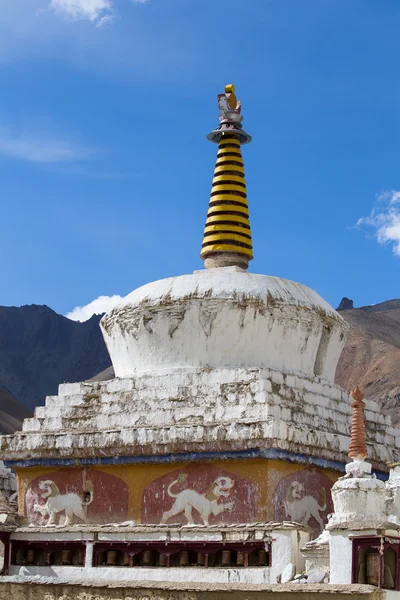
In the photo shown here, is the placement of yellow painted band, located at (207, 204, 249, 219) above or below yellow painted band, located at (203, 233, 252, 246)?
above

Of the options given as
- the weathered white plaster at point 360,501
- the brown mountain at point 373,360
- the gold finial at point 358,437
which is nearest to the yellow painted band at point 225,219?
the gold finial at point 358,437

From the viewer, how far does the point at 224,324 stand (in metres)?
16.8

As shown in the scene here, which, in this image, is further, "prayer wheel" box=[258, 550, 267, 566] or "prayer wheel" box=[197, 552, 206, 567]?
"prayer wheel" box=[197, 552, 206, 567]

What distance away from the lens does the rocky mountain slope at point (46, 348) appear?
62969 millimetres

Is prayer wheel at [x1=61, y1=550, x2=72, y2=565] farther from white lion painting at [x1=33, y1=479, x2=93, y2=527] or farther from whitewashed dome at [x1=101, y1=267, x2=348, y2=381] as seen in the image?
whitewashed dome at [x1=101, y1=267, x2=348, y2=381]

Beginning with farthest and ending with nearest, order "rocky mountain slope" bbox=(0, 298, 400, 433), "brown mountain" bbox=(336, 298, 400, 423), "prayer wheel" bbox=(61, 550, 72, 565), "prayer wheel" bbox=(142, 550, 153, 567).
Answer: "rocky mountain slope" bbox=(0, 298, 400, 433) < "brown mountain" bbox=(336, 298, 400, 423) < "prayer wheel" bbox=(61, 550, 72, 565) < "prayer wheel" bbox=(142, 550, 153, 567)

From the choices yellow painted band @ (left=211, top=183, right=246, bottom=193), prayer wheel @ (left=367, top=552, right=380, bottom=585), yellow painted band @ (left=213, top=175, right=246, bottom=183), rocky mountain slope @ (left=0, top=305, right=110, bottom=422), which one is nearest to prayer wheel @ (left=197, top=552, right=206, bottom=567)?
prayer wheel @ (left=367, top=552, right=380, bottom=585)

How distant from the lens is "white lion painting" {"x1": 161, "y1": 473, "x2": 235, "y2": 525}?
49.5 feet

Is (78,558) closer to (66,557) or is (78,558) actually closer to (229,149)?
(66,557)

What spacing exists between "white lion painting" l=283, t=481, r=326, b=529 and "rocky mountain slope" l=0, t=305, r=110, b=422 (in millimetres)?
47161

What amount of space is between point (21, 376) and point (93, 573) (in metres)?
48.0

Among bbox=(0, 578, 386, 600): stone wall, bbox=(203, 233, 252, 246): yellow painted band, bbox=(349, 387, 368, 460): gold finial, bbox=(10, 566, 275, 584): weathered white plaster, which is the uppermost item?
bbox=(203, 233, 252, 246): yellow painted band

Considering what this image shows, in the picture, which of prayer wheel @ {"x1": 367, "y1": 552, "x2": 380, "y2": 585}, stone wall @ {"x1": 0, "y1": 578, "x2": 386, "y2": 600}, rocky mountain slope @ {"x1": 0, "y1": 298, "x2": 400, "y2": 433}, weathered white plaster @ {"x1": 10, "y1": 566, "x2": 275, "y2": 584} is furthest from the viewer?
rocky mountain slope @ {"x1": 0, "y1": 298, "x2": 400, "y2": 433}

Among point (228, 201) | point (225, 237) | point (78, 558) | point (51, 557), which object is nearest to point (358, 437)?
point (78, 558)
